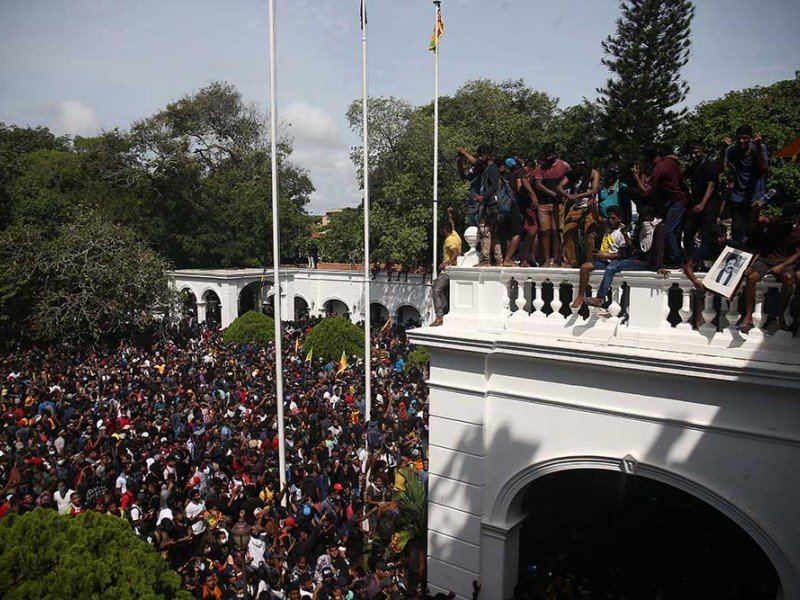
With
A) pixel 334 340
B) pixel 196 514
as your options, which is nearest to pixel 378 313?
pixel 334 340

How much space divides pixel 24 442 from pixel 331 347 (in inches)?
403

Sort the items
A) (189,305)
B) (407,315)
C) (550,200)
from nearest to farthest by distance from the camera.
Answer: (550,200), (407,315), (189,305)

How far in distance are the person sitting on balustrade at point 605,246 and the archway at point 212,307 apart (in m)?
32.0

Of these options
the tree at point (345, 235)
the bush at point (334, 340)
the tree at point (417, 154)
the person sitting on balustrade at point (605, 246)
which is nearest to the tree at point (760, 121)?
the tree at point (417, 154)

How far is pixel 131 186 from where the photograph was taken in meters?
38.1

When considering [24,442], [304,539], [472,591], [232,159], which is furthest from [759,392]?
[232,159]

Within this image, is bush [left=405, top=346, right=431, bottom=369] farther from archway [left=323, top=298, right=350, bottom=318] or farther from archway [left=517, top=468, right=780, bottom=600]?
archway [left=323, top=298, right=350, bottom=318]

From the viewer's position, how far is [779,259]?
5242mm

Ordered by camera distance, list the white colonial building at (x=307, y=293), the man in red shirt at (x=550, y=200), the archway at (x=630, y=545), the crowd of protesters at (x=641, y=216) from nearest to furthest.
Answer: the crowd of protesters at (x=641, y=216)
the man in red shirt at (x=550, y=200)
the archway at (x=630, y=545)
the white colonial building at (x=307, y=293)

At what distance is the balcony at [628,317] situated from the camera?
16.7 ft

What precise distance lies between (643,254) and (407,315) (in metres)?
28.0

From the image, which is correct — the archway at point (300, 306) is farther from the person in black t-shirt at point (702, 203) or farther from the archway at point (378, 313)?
the person in black t-shirt at point (702, 203)

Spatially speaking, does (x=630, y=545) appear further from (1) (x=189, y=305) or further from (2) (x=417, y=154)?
(1) (x=189, y=305)

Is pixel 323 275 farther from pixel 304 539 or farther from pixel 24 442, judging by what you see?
pixel 304 539
